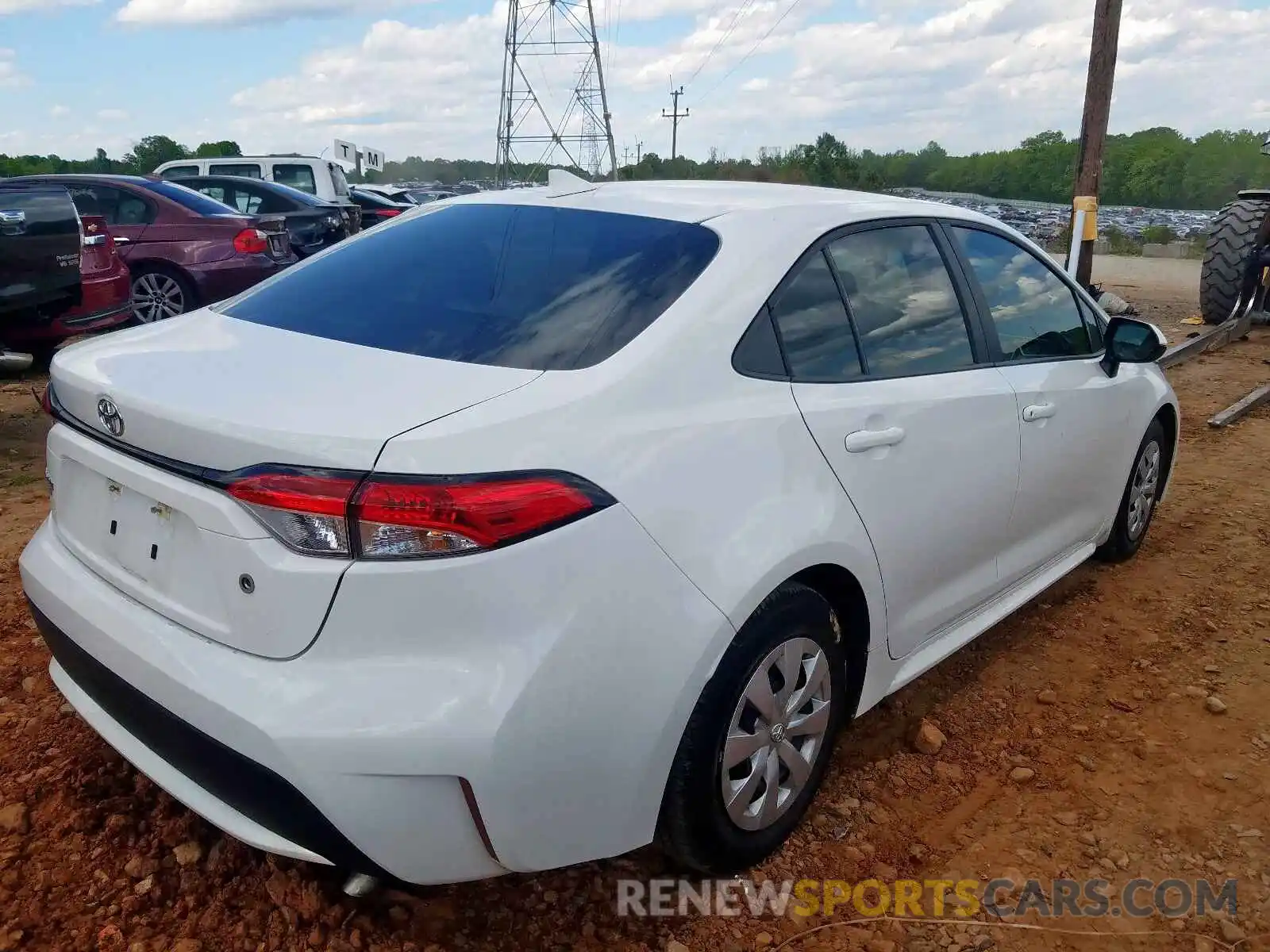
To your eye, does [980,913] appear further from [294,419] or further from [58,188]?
[58,188]

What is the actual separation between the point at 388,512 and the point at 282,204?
11.5 m

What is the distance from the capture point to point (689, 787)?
2.04 metres

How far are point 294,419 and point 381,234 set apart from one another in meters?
1.22

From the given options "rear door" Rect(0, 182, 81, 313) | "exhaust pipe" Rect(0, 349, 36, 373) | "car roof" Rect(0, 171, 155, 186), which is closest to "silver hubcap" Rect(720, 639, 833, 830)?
"exhaust pipe" Rect(0, 349, 36, 373)

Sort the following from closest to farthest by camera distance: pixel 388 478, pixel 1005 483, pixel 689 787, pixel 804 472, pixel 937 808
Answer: pixel 388 478, pixel 689 787, pixel 804 472, pixel 937 808, pixel 1005 483

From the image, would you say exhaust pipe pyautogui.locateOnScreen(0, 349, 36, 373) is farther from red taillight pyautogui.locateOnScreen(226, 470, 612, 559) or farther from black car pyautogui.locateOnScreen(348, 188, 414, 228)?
black car pyautogui.locateOnScreen(348, 188, 414, 228)

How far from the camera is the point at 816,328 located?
2.41 metres

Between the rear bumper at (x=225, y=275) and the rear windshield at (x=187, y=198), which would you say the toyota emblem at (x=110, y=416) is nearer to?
the rear bumper at (x=225, y=275)

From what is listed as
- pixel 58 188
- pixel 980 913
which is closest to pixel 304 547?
pixel 980 913

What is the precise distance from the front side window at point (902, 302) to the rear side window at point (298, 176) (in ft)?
48.8

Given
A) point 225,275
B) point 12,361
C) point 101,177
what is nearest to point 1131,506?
point 12,361

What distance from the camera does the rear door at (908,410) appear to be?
2355 millimetres

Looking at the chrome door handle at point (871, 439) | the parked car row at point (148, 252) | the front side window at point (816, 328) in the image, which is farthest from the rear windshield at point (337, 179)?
the chrome door handle at point (871, 439)

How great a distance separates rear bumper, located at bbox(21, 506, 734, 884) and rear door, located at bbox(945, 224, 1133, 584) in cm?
166
